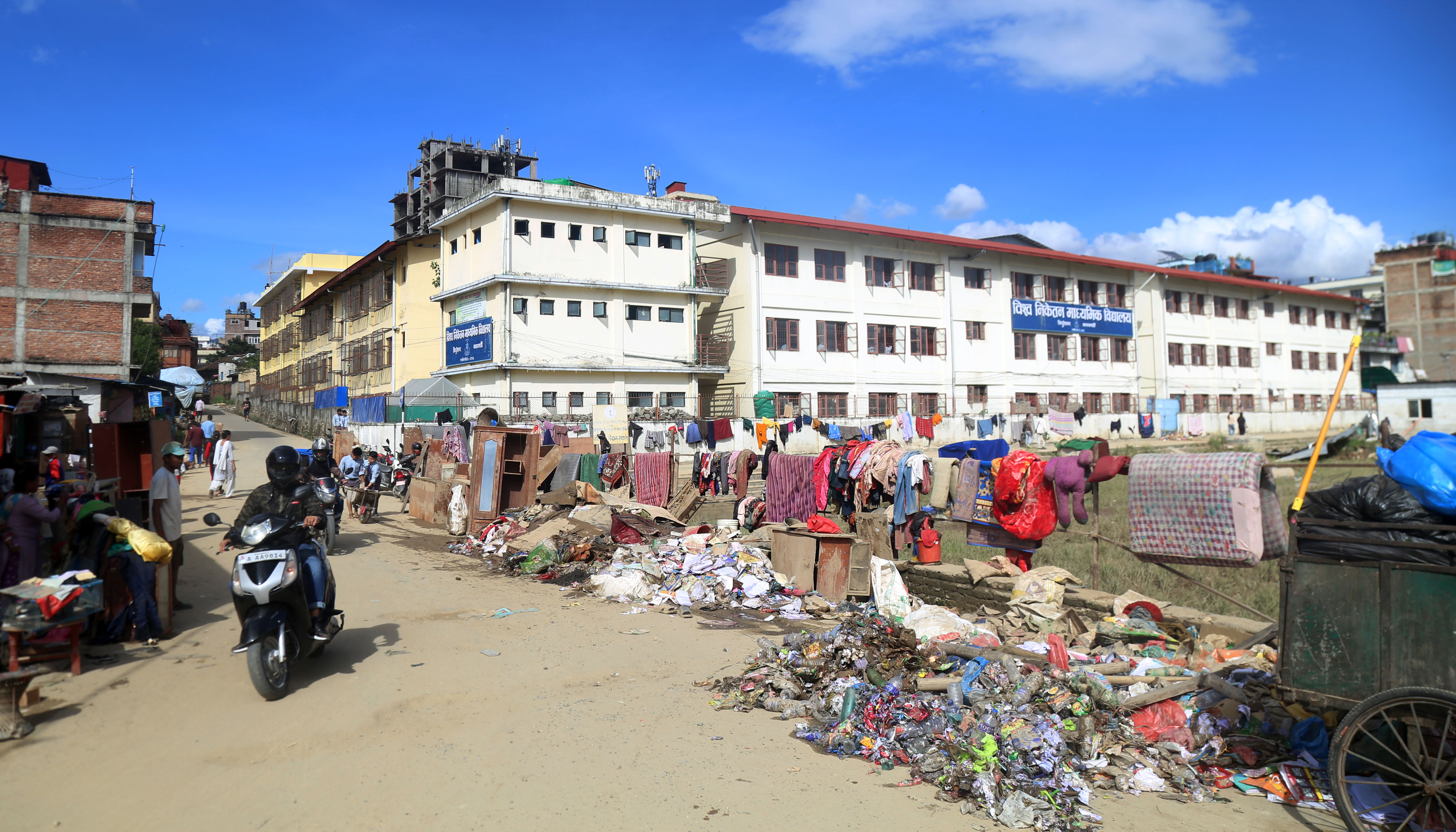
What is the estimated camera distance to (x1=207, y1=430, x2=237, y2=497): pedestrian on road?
59.3ft

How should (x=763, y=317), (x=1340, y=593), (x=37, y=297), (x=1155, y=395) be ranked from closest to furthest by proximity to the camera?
(x=1340, y=593), (x=37, y=297), (x=763, y=317), (x=1155, y=395)

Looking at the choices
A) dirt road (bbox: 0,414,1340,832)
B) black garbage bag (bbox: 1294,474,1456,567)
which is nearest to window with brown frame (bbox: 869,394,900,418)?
dirt road (bbox: 0,414,1340,832)

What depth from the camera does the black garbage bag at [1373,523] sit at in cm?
408

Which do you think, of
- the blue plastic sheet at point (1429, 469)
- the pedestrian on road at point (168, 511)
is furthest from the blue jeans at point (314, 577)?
the blue plastic sheet at point (1429, 469)

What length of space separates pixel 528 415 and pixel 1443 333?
69857 millimetres

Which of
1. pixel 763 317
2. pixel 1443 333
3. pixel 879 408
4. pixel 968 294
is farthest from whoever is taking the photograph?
pixel 1443 333

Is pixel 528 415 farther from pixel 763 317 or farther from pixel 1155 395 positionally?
pixel 1155 395

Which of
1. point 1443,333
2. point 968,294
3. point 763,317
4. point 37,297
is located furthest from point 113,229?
point 1443,333

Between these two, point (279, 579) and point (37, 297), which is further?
point (37, 297)

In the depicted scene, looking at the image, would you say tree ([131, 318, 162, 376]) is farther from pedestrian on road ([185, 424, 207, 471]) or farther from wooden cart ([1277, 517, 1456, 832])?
wooden cart ([1277, 517, 1456, 832])

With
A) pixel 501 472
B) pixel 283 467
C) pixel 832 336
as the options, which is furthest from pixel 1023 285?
pixel 283 467

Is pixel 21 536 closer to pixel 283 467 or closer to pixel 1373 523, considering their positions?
pixel 283 467

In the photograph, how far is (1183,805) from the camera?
4.62 m

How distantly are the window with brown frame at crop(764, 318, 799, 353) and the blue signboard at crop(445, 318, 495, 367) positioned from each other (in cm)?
1126
